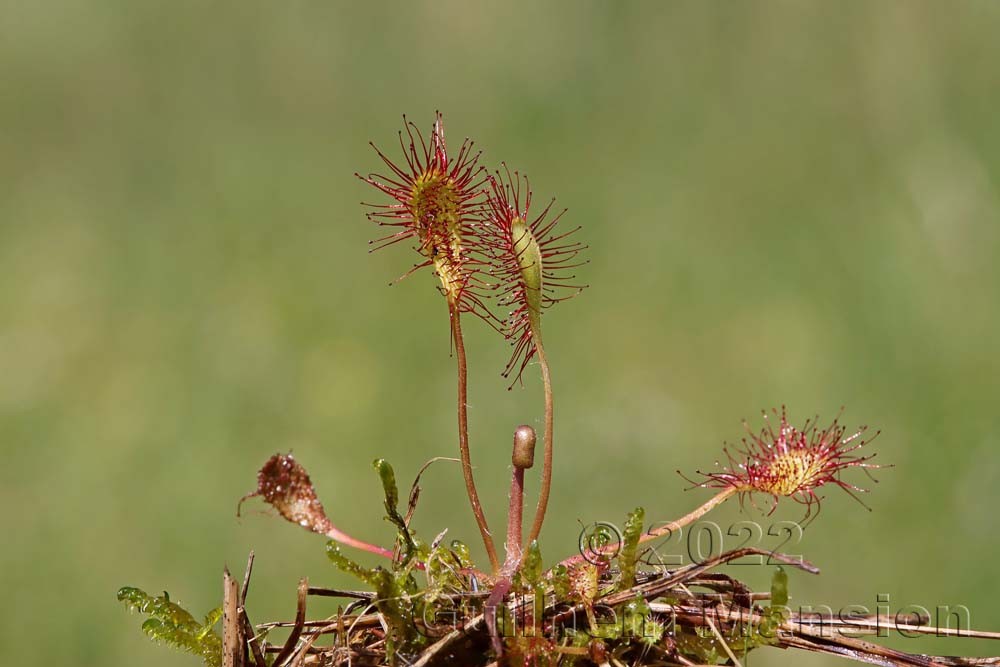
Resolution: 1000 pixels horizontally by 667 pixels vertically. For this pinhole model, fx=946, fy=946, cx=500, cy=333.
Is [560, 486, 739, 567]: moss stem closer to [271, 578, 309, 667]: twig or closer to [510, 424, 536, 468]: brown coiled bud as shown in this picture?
[510, 424, 536, 468]: brown coiled bud

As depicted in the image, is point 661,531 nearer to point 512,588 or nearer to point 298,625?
point 512,588

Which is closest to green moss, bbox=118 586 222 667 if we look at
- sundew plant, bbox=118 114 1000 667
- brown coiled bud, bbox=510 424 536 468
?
sundew plant, bbox=118 114 1000 667

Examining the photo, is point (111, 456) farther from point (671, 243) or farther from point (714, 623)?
point (714, 623)

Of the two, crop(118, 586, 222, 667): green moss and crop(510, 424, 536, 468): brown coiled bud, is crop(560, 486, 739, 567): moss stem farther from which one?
crop(118, 586, 222, 667): green moss

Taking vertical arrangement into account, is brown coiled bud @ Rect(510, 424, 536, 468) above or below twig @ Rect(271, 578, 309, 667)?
above

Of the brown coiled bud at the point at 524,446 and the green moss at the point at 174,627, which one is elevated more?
the brown coiled bud at the point at 524,446

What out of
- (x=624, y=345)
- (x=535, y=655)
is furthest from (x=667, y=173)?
(x=535, y=655)

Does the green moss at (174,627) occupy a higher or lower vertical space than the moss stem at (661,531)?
lower

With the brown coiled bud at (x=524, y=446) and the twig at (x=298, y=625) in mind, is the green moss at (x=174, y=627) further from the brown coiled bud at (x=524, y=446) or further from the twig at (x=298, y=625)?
the brown coiled bud at (x=524, y=446)

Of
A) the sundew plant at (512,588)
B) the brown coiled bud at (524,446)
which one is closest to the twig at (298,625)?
the sundew plant at (512,588)

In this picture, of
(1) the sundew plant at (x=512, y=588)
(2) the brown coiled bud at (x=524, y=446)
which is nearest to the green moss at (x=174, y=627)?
(1) the sundew plant at (x=512, y=588)
